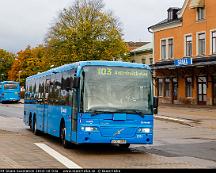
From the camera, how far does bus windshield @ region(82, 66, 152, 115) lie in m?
14.5

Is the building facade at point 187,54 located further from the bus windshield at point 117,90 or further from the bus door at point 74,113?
the bus door at point 74,113

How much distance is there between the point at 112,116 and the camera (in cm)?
1445

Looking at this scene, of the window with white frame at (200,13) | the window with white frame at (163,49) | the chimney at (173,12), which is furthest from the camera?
the window with white frame at (163,49)

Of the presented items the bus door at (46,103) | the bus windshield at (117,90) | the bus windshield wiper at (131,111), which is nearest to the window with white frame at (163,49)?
the bus door at (46,103)

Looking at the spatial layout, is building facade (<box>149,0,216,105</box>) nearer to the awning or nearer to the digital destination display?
the awning

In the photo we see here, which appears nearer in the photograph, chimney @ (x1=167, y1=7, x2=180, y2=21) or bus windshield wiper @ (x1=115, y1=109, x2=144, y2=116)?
bus windshield wiper @ (x1=115, y1=109, x2=144, y2=116)

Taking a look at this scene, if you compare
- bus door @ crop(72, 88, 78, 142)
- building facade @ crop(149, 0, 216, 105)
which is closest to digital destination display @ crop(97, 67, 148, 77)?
bus door @ crop(72, 88, 78, 142)

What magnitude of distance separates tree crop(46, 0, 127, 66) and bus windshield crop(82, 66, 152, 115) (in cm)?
5267

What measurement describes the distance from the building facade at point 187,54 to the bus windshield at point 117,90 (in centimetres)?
3015

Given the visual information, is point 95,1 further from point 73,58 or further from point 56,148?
point 56,148

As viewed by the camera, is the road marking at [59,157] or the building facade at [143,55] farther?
the building facade at [143,55]

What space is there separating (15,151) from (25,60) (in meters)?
101

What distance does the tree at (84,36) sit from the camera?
68.0m

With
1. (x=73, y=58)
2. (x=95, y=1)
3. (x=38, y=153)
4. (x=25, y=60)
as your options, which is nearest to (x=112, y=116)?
(x=38, y=153)
